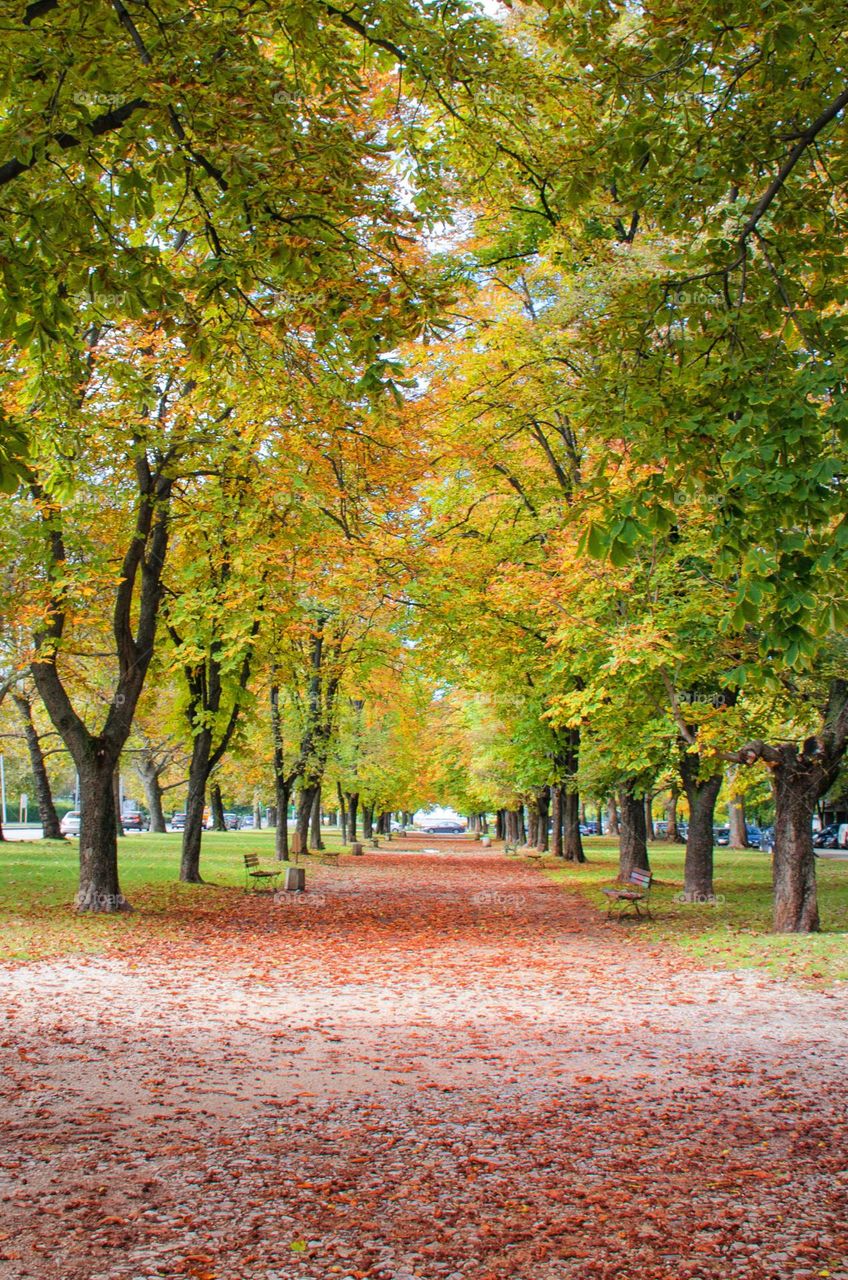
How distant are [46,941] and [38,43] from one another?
36.1 ft

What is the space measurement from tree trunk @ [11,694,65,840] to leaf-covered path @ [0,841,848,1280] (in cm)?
2229

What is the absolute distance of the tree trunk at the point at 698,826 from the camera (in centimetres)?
1864

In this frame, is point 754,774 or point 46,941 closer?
point 46,941

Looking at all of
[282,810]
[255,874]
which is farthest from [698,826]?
[282,810]

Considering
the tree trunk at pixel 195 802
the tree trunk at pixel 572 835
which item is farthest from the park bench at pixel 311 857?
the tree trunk at pixel 195 802

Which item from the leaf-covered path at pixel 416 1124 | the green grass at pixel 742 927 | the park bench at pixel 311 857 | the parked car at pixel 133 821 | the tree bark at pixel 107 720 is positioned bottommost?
the parked car at pixel 133 821

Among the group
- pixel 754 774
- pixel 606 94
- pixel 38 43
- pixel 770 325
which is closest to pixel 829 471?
pixel 770 325

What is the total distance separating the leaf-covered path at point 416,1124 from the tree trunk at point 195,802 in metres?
10.1

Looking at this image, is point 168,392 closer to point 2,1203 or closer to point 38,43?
point 38,43

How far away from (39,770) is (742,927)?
A: 25670mm

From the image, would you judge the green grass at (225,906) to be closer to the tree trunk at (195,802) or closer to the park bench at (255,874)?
the park bench at (255,874)

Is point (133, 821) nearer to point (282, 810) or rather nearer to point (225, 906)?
point (282, 810)

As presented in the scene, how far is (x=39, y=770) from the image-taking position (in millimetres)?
33750

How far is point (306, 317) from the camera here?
21.1 feet
